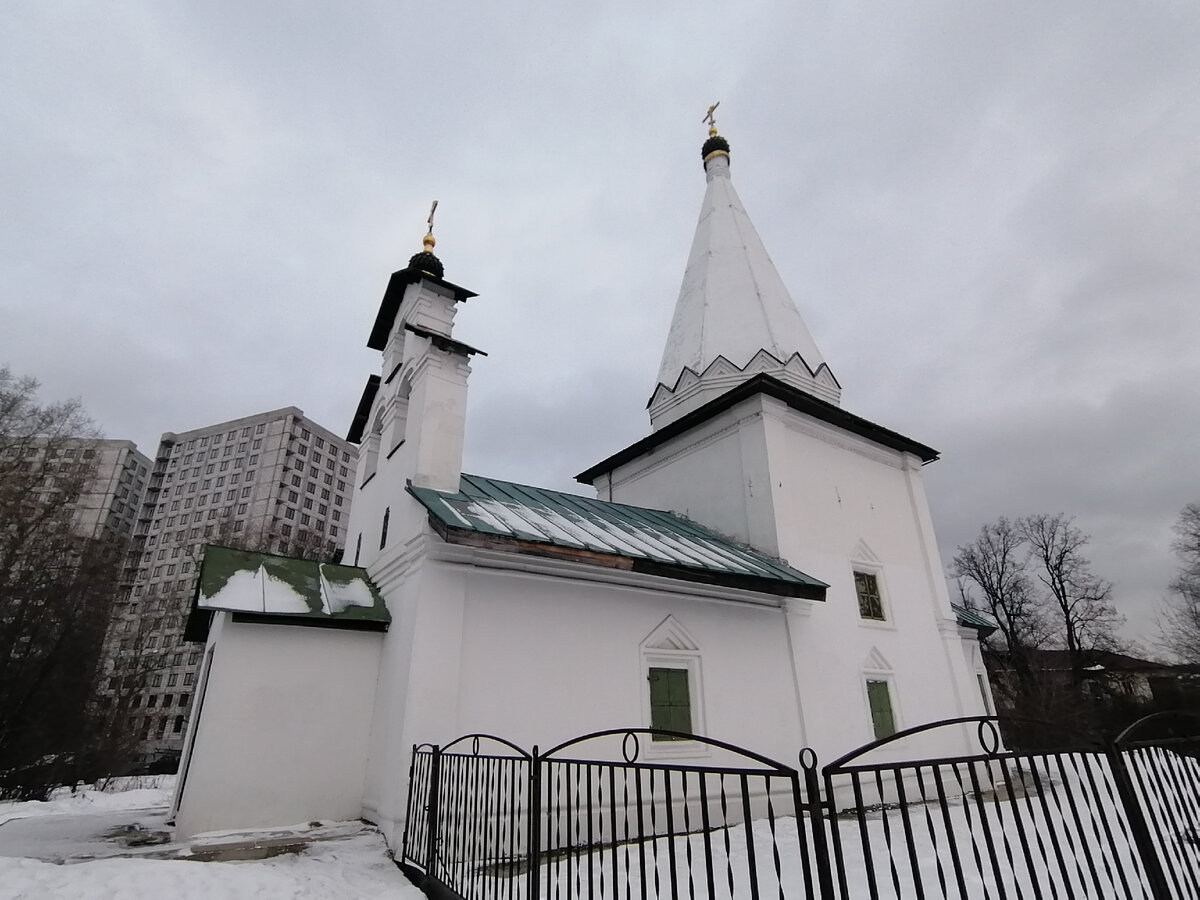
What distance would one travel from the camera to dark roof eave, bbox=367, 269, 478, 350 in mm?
10227

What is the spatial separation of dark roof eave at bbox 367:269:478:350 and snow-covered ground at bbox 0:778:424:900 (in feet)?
24.6

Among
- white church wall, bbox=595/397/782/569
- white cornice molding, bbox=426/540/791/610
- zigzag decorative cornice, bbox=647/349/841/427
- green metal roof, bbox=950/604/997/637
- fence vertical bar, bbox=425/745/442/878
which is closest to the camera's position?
fence vertical bar, bbox=425/745/442/878

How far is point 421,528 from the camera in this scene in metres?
7.56

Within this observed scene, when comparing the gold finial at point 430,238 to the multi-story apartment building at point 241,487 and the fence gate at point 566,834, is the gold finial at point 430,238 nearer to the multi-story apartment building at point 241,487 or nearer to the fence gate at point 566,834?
the fence gate at point 566,834

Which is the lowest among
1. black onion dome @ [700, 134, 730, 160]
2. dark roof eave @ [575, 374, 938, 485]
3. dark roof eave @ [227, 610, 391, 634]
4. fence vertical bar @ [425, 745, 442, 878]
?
fence vertical bar @ [425, 745, 442, 878]

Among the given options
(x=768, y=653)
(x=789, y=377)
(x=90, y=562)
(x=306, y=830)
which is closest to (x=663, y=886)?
(x=306, y=830)

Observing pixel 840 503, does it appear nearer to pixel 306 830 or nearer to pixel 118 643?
pixel 306 830

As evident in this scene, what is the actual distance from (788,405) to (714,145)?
11.5 meters

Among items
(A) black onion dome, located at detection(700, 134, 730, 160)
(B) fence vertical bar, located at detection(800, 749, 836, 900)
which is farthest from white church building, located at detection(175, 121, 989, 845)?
(A) black onion dome, located at detection(700, 134, 730, 160)

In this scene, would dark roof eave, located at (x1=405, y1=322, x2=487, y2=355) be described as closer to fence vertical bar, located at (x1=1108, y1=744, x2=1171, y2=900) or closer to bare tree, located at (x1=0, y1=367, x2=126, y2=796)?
fence vertical bar, located at (x1=1108, y1=744, x2=1171, y2=900)

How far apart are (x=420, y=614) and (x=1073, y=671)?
3207 cm

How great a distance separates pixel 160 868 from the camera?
4730 millimetres

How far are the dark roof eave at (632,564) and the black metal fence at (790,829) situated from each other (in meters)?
2.03

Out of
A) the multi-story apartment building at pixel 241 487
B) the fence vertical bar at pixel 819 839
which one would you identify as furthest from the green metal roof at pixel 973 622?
the multi-story apartment building at pixel 241 487
